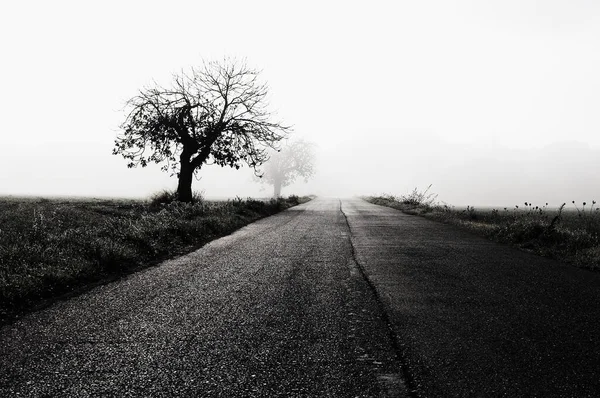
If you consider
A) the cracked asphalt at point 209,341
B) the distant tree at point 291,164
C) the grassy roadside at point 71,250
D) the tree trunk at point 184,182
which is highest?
the distant tree at point 291,164

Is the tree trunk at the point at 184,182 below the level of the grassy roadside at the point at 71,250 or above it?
above

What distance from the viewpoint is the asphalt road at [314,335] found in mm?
2648

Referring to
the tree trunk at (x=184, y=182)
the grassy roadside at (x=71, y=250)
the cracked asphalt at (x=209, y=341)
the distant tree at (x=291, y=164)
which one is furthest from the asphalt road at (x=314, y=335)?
the distant tree at (x=291, y=164)

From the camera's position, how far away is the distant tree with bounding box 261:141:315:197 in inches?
2202

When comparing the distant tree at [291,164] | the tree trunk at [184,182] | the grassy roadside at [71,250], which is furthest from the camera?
the distant tree at [291,164]

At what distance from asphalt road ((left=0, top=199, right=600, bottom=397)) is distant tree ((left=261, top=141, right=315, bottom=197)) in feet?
163

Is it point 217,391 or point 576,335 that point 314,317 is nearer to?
point 217,391


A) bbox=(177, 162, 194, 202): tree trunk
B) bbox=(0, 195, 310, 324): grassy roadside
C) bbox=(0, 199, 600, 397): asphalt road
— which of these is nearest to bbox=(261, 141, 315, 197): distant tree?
bbox=(177, 162, 194, 202): tree trunk

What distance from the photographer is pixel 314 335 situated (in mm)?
3494

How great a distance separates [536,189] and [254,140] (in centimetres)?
18610

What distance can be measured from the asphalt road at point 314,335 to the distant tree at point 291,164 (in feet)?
163

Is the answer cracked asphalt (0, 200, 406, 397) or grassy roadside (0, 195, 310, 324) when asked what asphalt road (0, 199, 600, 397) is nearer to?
cracked asphalt (0, 200, 406, 397)

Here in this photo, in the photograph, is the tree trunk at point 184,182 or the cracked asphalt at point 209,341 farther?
the tree trunk at point 184,182

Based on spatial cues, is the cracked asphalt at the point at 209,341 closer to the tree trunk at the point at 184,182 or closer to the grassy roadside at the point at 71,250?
the grassy roadside at the point at 71,250
